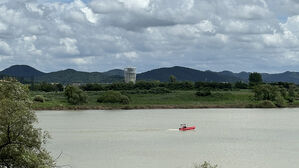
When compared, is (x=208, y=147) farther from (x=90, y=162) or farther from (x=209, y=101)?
(x=209, y=101)

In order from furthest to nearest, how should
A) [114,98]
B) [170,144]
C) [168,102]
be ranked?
[168,102], [114,98], [170,144]

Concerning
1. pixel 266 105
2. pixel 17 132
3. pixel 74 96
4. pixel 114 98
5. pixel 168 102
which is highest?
pixel 17 132

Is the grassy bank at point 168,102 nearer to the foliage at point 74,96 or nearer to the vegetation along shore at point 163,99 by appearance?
the vegetation along shore at point 163,99

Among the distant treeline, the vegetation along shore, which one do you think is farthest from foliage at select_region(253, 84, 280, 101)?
the distant treeline

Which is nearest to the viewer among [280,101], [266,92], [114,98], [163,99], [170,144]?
[170,144]

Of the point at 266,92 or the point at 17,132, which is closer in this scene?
the point at 17,132

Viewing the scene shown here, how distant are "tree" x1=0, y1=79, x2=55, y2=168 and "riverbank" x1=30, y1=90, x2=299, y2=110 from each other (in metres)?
95.7

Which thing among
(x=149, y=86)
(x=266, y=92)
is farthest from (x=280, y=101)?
(x=149, y=86)

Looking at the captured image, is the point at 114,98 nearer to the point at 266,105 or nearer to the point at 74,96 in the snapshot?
the point at 74,96

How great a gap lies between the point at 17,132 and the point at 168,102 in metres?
115

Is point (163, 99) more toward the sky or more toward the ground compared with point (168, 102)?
more toward the sky

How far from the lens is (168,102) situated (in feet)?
449

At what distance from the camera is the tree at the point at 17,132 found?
2181 cm

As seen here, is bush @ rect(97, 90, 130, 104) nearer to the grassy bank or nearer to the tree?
the grassy bank
